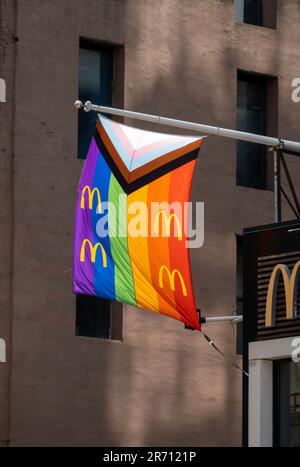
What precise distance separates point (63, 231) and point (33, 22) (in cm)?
417

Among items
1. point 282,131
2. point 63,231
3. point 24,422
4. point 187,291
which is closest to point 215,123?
point 282,131

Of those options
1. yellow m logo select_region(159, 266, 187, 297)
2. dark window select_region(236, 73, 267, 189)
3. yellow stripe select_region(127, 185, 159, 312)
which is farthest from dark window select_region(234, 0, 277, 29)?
yellow m logo select_region(159, 266, 187, 297)

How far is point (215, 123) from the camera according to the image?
33.9 meters

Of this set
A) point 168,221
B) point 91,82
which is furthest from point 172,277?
point 91,82

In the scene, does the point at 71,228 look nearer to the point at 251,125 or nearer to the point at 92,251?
the point at 251,125

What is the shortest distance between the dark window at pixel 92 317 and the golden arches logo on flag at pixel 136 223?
341 inches

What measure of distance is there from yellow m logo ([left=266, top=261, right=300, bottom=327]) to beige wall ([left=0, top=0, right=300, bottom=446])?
863 centimetres

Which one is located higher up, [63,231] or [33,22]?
[33,22]

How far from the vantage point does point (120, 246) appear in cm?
2273

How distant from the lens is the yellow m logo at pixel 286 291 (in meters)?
22.6

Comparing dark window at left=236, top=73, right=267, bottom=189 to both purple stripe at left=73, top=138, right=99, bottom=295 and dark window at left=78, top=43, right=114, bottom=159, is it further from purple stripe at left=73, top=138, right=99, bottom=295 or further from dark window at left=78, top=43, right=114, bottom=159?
purple stripe at left=73, top=138, right=99, bottom=295

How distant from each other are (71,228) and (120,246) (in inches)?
356
